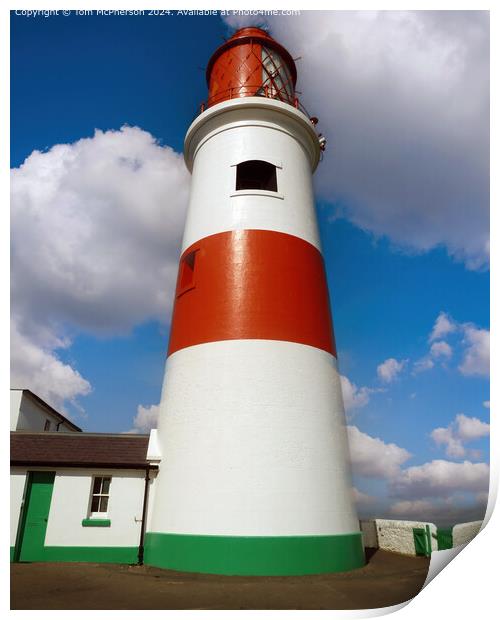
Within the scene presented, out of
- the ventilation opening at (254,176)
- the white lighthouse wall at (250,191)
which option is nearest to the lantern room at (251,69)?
the white lighthouse wall at (250,191)

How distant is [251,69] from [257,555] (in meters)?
12.2

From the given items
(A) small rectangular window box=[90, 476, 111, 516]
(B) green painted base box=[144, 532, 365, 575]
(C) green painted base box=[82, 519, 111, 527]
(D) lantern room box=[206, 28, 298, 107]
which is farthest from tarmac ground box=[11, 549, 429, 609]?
(D) lantern room box=[206, 28, 298, 107]

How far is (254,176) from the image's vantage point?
1333 centimetres

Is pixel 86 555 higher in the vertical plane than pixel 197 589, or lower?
lower

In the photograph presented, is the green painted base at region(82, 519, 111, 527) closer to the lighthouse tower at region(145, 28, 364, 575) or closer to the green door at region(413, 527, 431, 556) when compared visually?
the lighthouse tower at region(145, 28, 364, 575)

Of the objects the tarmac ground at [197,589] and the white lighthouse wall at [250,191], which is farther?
the white lighthouse wall at [250,191]

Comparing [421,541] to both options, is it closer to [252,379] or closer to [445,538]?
[445,538]

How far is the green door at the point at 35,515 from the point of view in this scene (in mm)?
9875

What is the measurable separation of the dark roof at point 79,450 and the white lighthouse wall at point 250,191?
206 inches

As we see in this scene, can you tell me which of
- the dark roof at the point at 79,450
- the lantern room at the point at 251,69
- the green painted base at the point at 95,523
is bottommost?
the green painted base at the point at 95,523

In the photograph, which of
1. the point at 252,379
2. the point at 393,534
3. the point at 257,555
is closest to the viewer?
the point at 257,555

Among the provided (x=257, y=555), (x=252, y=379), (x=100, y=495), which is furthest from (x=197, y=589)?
(x=100, y=495)

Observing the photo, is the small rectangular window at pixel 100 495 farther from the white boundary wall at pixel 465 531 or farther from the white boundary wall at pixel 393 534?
the white boundary wall at pixel 393 534
